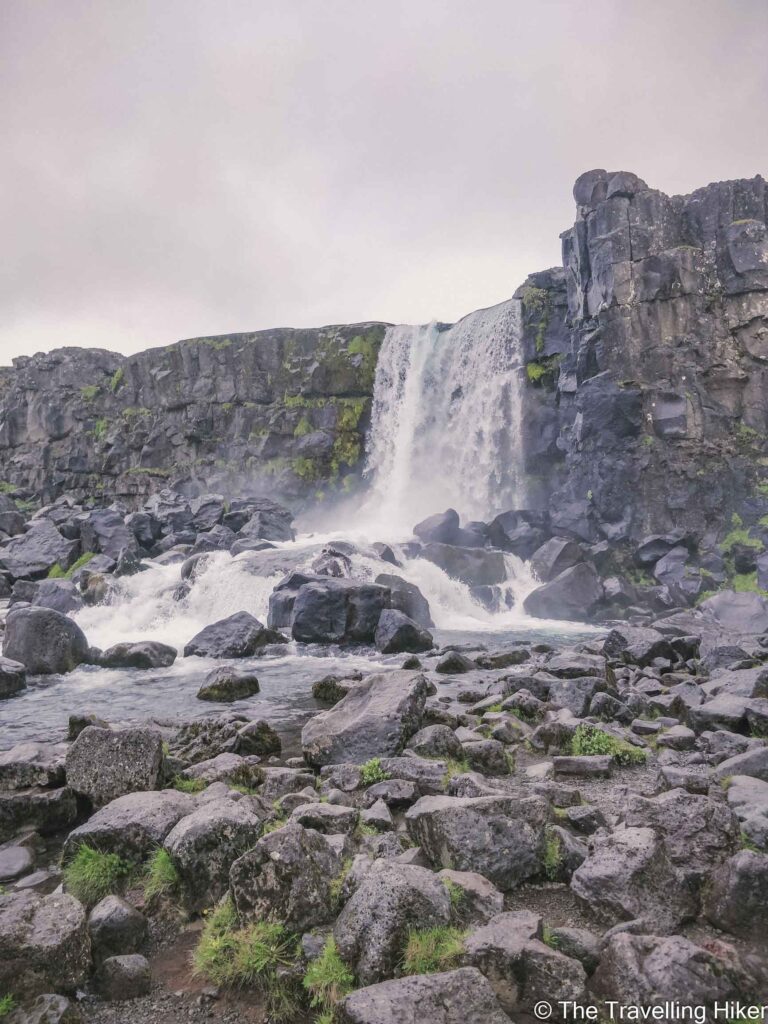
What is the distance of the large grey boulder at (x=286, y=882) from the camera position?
4371mm

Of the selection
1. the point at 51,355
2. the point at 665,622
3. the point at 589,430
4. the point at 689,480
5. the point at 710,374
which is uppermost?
the point at 51,355

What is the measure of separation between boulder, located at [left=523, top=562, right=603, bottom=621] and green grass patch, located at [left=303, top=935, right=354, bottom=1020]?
76.1 feet

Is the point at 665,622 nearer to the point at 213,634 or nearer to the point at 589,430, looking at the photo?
the point at 213,634

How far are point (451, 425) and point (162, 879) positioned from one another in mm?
45259

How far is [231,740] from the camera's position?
9234 mm

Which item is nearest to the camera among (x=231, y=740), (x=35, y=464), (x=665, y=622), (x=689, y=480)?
(x=231, y=740)

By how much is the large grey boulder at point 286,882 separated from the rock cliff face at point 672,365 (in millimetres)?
29887

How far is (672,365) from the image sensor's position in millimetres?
32625

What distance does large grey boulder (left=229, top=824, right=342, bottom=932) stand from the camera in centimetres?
437

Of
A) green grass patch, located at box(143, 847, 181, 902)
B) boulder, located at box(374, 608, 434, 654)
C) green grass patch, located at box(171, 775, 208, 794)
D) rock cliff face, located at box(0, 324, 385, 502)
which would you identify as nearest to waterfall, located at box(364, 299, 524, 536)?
rock cliff face, located at box(0, 324, 385, 502)

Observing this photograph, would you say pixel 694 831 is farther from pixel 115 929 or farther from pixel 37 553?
pixel 37 553

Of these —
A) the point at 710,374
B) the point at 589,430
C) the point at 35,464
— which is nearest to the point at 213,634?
the point at 589,430

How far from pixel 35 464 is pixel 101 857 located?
281 feet

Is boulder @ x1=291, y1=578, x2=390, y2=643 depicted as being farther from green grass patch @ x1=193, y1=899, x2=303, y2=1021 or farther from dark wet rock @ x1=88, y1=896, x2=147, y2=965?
green grass patch @ x1=193, y1=899, x2=303, y2=1021
